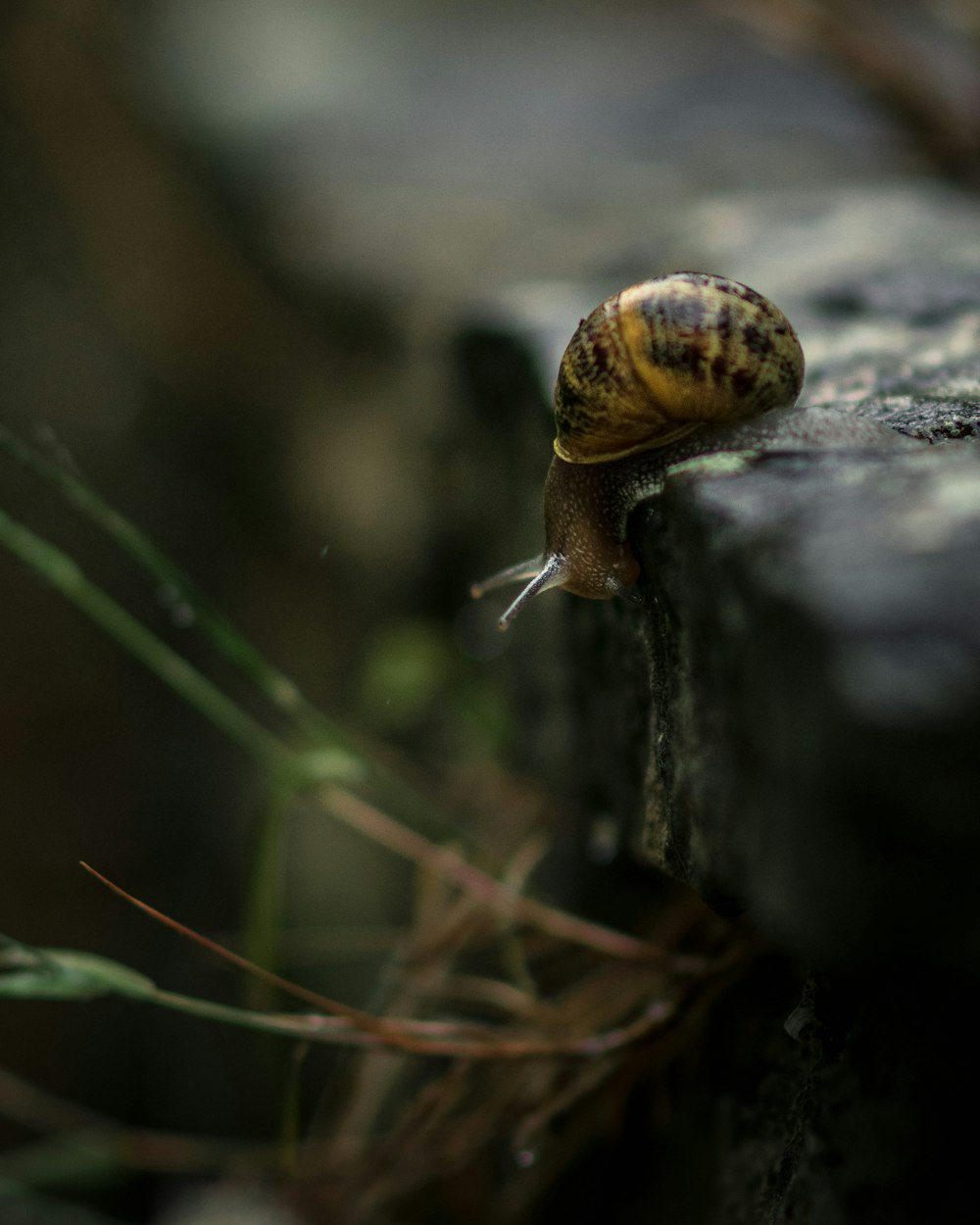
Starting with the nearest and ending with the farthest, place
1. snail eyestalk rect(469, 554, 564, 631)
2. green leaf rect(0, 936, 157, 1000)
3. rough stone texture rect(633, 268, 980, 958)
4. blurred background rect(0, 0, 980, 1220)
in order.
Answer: rough stone texture rect(633, 268, 980, 958), green leaf rect(0, 936, 157, 1000), snail eyestalk rect(469, 554, 564, 631), blurred background rect(0, 0, 980, 1220)

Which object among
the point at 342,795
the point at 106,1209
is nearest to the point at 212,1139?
the point at 106,1209

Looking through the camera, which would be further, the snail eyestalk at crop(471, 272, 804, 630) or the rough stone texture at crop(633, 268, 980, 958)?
the snail eyestalk at crop(471, 272, 804, 630)

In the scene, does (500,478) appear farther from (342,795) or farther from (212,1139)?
(212,1139)

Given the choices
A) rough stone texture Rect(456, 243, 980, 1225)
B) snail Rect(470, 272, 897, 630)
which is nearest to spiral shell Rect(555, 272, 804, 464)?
snail Rect(470, 272, 897, 630)

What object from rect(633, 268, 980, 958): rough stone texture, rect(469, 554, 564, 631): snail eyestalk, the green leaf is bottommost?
the green leaf

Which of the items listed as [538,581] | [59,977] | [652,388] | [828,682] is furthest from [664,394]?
[59,977]

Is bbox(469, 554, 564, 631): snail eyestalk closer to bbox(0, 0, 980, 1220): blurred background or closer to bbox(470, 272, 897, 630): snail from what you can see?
bbox(470, 272, 897, 630): snail

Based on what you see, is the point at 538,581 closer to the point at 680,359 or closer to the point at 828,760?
the point at 680,359

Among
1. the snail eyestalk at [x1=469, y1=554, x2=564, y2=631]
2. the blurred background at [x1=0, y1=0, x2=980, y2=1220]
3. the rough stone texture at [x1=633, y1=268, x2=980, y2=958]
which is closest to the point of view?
the rough stone texture at [x1=633, y1=268, x2=980, y2=958]
